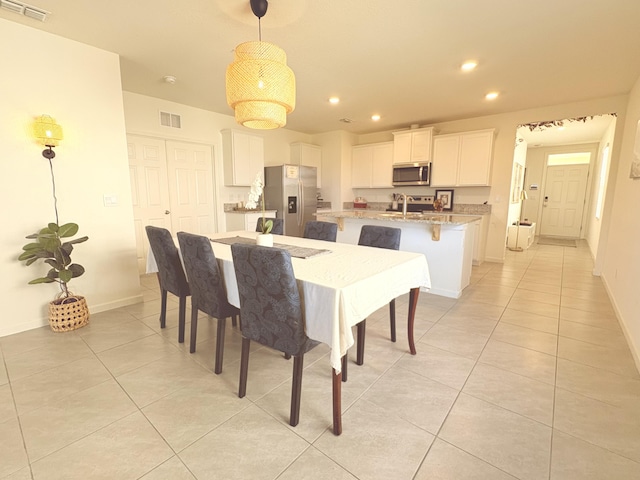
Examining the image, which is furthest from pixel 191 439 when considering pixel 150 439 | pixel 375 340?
pixel 375 340

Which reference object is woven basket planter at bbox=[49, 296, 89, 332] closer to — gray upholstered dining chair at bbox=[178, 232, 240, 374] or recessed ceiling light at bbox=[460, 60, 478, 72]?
gray upholstered dining chair at bbox=[178, 232, 240, 374]

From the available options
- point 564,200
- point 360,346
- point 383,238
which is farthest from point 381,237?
point 564,200

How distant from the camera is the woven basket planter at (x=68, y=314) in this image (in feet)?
8.36

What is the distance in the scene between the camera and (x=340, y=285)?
1.44 meters

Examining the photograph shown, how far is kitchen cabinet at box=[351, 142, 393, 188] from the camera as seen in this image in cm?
598

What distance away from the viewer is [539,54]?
9.27 ft

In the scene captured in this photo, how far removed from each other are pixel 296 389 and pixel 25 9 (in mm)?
3351

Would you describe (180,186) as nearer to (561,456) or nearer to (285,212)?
(285,212)

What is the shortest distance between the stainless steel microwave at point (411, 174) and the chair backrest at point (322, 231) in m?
3.22

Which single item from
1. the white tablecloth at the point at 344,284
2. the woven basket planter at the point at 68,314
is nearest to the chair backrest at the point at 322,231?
the white tablecloth at the point at 344,284

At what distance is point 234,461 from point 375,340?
1.45 meters

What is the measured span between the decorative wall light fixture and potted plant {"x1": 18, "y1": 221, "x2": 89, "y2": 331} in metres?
1.92

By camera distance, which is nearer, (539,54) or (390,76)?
(539,54)

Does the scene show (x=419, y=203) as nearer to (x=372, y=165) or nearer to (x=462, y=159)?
(x=462, y=159)
